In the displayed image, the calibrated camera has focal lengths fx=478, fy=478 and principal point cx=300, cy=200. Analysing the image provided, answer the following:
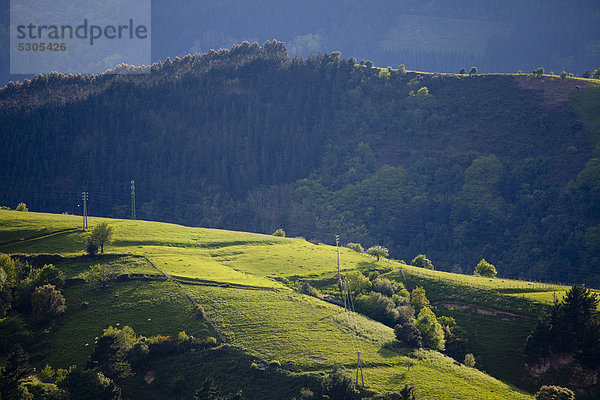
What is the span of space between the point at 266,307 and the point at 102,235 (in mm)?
45019

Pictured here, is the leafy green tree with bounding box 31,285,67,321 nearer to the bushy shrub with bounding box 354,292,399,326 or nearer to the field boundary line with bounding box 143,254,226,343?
the field boundary line with bounding box 143,254,226,343

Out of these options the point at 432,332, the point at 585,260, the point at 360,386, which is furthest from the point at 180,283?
the point at 585,260

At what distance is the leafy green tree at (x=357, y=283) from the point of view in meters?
108

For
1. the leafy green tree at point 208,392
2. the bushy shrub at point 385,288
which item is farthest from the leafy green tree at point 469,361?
the leafy green tree at point 208,392

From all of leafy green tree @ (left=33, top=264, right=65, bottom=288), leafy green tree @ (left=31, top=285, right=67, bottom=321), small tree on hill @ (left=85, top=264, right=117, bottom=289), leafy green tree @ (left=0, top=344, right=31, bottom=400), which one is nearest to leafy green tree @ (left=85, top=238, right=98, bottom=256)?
small tree on hill @ (left=85, top=264, right=117, bottom=289)

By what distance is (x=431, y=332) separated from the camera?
91750 mm

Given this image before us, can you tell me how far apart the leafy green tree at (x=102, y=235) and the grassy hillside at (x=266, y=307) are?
9.38 ft

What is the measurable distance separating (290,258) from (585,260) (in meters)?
117

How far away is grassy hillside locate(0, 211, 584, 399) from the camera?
265 ft

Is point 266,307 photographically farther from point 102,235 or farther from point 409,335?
point 102,235

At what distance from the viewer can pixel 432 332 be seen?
91750 millimetres

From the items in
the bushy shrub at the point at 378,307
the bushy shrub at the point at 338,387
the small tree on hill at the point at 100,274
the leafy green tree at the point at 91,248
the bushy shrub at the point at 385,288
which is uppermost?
the leafy green tree at the point at 91,248

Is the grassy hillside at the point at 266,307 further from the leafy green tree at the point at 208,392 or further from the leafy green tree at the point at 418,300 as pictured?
the leafy green tree at the point at 418,300

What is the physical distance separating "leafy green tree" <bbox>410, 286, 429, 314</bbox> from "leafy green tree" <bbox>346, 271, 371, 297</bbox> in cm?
1021
